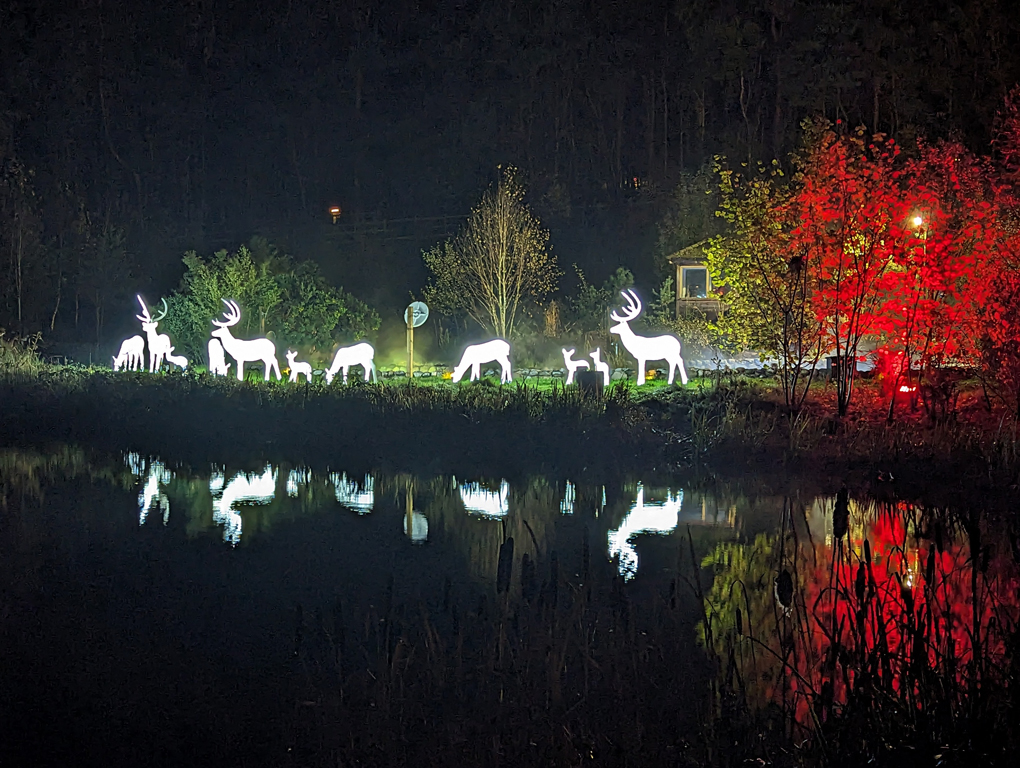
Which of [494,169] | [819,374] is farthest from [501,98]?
[819,374]

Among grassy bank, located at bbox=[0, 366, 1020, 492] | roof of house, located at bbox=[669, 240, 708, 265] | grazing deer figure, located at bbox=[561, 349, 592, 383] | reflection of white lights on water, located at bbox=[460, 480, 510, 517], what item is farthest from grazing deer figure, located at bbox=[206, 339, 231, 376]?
roof of house, located at bbox=[669, 240, 708, 265]

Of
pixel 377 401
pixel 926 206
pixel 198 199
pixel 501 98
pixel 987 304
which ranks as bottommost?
pixel 377 401

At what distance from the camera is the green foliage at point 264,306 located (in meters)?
32.2

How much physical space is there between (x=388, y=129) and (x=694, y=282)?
21931mm

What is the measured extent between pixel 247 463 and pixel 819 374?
13795mm

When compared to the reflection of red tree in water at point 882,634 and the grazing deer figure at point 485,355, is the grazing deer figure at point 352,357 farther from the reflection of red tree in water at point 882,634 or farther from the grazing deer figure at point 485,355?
the reflection of red tree in water at point 882,634

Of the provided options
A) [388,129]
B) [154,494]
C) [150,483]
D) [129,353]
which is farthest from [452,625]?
[388,129]

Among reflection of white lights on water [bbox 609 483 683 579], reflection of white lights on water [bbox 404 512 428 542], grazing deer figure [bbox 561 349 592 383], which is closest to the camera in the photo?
reflection of white lights on water [bbox 609 483 683 579]

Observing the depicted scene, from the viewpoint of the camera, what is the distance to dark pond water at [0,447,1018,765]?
15.9 feet

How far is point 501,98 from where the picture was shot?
167ft

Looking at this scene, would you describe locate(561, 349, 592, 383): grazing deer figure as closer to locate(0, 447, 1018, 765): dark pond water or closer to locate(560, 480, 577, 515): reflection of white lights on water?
locate(560, 480, 577, 515): reflection of white lights on water

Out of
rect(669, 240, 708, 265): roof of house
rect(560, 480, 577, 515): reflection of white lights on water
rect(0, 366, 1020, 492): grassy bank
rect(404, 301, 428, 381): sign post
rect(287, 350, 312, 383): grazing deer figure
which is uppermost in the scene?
rect(669, 240, 708, 265): roof of house

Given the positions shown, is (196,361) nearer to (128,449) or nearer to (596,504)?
(128,449)

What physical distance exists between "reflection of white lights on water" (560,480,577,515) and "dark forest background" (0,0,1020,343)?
26.0 meters
